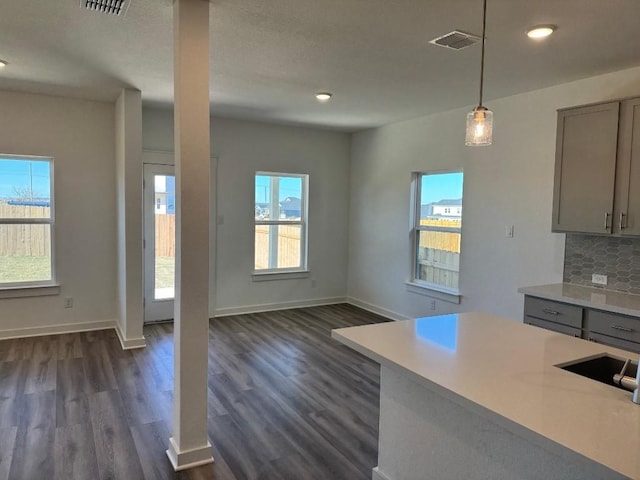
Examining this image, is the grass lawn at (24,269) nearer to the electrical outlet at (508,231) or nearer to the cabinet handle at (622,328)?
the electrical outlet at (508,231)

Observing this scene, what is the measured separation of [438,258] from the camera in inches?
212

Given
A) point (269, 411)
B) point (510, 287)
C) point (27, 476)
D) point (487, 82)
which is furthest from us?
point (510, 287)

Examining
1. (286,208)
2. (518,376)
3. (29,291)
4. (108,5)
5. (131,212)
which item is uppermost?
(108,5)

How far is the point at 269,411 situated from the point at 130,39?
8.96 feet

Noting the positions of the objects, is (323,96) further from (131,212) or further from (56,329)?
(56,329)

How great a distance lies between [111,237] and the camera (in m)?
5.15

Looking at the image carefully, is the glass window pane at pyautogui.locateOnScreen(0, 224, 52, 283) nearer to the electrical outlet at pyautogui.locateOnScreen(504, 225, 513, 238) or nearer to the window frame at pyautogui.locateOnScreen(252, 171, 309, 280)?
the window frame at pyautogui.locateOnScreen(252, 171, 309, 280)

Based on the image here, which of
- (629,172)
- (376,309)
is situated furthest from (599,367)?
(376,309)

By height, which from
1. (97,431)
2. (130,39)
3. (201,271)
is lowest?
(97,431)

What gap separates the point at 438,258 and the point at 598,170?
7.59 feet

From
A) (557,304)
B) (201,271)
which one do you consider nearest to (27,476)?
(201,271)

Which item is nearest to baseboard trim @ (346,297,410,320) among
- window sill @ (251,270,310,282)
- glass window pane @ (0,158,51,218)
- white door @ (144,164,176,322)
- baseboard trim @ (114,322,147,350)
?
window sill @ (251,270,310,282)

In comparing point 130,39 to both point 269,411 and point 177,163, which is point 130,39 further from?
point 269,411

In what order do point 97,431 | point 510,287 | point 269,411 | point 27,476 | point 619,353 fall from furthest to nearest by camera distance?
point 510,287, point 269,411, point 97,431, point 27,476, point 619,353
